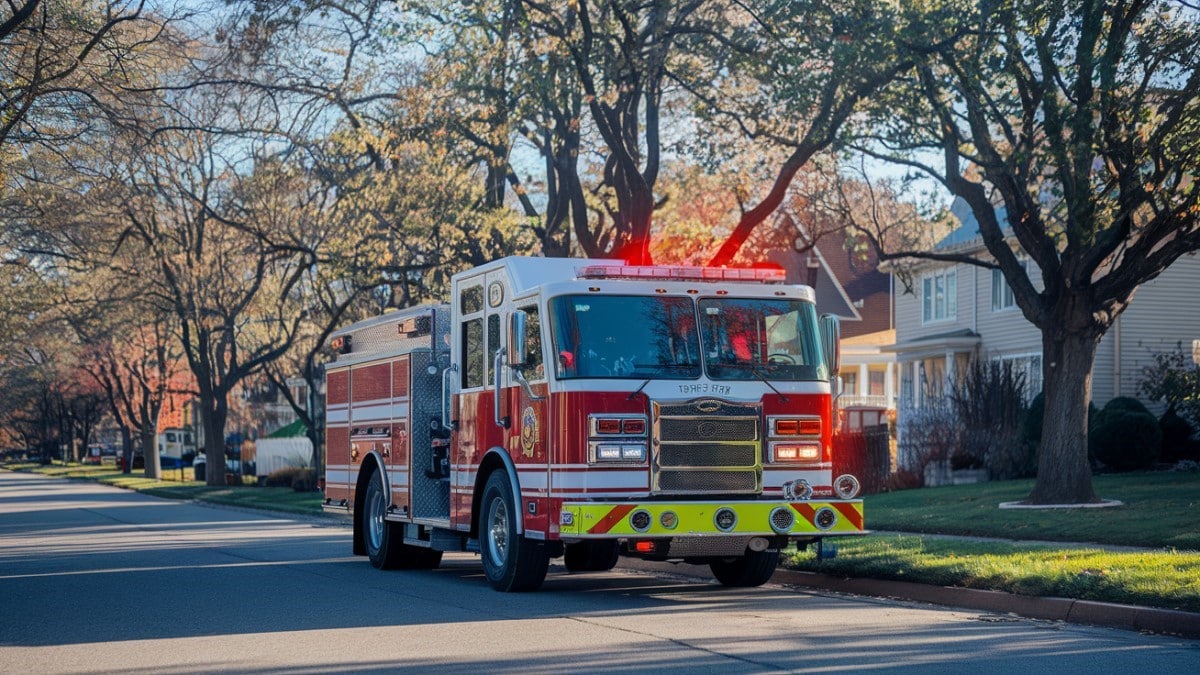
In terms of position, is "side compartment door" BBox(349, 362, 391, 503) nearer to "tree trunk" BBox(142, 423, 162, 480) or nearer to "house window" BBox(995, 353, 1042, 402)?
"house window" BBox(995, 353, 1042, 402)

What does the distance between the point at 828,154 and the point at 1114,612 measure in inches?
652

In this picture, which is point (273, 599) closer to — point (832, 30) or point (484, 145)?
point (832, 30)

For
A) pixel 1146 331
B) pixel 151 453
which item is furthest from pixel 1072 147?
pixel 151 453

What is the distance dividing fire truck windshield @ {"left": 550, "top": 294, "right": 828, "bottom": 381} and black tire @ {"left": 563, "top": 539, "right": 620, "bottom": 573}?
1623mm

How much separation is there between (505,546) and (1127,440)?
19300mm

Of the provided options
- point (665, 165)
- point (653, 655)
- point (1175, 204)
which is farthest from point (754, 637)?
point (665, 165)

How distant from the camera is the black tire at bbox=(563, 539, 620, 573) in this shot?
45.2 ft

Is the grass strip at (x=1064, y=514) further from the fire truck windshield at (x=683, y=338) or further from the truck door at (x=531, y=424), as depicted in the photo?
the truck door at (x=531, y=424)

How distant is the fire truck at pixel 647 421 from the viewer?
13.0 meters

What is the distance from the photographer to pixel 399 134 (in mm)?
26594

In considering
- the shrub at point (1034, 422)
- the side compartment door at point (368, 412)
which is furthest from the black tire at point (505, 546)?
the shrub at point (1034, 422)

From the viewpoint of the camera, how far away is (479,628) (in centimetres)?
1153

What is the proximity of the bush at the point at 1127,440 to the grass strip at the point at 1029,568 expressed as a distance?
13816mm

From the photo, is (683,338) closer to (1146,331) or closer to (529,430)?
(529,430)
